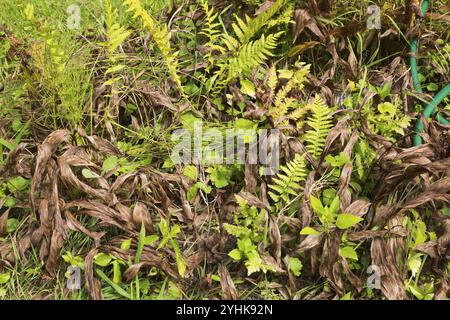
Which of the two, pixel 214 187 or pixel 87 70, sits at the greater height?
pixel 87 70

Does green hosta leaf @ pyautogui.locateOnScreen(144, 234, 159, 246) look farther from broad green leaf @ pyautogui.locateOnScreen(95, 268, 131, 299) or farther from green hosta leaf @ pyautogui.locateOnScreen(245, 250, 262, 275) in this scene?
green hosta leaf @ pyautogui.locateOnScreen(245, 250, 262, 275)

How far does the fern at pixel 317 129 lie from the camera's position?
286 cm

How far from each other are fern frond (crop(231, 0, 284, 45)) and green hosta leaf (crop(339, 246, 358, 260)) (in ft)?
3.92

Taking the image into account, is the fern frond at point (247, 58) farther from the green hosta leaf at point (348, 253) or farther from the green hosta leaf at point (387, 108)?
the green hosta leaf at point (348, 253)

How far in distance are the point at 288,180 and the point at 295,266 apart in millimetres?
380

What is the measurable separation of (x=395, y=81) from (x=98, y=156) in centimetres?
158

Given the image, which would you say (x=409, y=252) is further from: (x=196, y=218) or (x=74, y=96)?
(x=74, y=96)

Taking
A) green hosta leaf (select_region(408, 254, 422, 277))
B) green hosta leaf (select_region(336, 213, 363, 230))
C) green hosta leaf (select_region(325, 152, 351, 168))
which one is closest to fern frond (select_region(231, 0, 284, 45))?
green hosta leaf (select_region(325, 152, 351, 168))

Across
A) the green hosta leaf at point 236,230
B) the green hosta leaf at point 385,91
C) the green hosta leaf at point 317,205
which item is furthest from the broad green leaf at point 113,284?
the green hosta leaf at point 385,91

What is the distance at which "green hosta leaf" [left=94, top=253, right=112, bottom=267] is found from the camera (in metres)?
2.56

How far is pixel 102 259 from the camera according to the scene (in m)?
2.58

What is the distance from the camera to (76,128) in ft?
9.45

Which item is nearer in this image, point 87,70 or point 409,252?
point 409,252

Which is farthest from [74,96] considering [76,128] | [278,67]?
[278,67]
